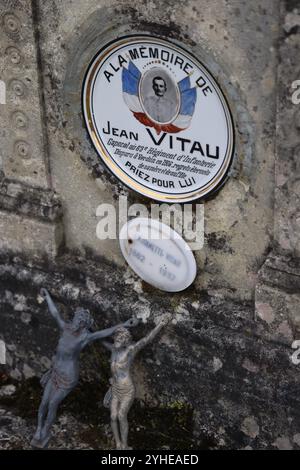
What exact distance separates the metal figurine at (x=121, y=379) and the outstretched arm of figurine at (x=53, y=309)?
33cm

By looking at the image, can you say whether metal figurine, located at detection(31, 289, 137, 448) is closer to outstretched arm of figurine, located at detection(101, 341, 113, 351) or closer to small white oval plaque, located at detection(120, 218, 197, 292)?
outstretched arm of figurine, located at detection(101, 341, 113, 351)

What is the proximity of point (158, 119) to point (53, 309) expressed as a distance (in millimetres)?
1582

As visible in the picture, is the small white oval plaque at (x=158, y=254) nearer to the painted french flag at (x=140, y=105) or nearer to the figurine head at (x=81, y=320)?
the figurine head at (x=81, y=320)

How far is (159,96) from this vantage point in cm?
561

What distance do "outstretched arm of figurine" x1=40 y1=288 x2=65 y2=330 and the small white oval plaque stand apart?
633mm

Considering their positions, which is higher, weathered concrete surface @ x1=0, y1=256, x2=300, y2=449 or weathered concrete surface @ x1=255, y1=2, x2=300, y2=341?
weathered concrete surface @ x1=255, y1=2, x2=300, y2=341

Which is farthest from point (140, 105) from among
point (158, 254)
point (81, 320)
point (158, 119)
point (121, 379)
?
point (121, 379)

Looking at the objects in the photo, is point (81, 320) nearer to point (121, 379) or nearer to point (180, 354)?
point (121, 379)

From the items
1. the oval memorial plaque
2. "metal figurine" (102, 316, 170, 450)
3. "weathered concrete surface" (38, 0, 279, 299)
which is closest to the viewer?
"weathered concrete surface" (38, 0, 279, 299)

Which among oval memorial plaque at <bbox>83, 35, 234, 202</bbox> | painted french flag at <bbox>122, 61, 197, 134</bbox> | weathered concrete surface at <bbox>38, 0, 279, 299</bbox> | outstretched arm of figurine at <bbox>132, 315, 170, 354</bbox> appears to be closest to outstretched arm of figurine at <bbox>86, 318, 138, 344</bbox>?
outstretched arm of figurine at <bbox>132, 315, 170, 354</bbox>

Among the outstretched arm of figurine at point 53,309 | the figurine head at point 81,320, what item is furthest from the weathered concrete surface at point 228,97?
the figurine head at point 81,320

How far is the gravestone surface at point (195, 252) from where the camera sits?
5223 mm

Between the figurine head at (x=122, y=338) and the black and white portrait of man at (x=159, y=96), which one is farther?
the figurine head at (x=122, y=338)

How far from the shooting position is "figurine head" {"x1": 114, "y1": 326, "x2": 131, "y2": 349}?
5.95 metres
